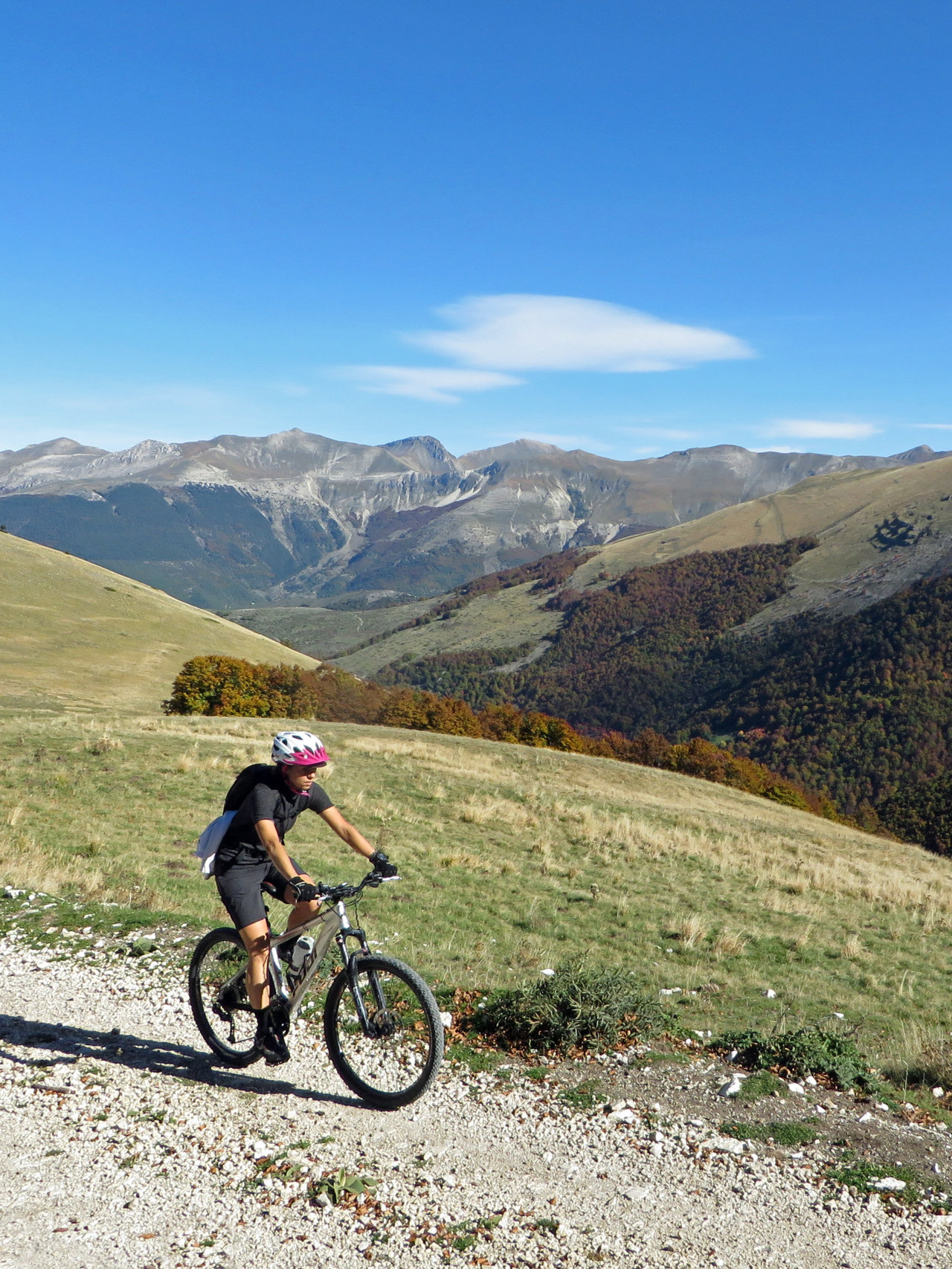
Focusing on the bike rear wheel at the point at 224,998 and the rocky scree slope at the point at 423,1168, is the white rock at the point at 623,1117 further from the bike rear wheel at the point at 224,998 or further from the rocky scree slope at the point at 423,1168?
the bike rear wheel at the point at 224,998

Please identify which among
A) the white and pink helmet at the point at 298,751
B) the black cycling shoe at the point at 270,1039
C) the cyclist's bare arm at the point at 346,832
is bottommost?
the black cycling shoe at the point at 270,1039

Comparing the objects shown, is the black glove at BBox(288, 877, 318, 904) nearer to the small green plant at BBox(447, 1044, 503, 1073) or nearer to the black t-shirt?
the black t-shirt

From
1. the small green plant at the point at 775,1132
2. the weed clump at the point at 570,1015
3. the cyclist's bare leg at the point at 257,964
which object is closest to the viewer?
the small green plant at the point at 775,1132

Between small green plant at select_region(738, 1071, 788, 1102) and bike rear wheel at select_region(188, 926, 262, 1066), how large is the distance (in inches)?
167

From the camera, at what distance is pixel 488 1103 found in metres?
6.60

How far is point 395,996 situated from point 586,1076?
1.98 meters

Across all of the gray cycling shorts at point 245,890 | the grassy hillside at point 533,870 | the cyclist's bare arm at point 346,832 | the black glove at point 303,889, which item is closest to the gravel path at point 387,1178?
the gray cycling shorts at point 245,890

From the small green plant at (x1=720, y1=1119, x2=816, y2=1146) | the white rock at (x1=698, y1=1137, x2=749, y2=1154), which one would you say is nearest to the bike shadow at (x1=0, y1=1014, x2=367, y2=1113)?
the white rock at (x1=698, y1=1137, x2=749, y2=1154)

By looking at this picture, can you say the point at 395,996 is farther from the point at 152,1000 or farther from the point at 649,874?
the point at 649,874

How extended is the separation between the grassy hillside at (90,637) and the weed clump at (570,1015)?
49086 mm

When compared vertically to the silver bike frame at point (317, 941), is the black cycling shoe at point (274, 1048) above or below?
below

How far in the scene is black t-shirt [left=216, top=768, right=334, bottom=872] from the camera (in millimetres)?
6887

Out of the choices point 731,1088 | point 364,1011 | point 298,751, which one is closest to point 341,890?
point 364,1011

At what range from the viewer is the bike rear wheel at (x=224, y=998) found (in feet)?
23.9
